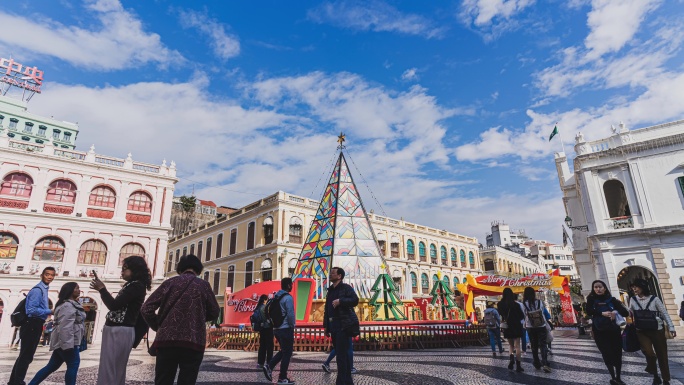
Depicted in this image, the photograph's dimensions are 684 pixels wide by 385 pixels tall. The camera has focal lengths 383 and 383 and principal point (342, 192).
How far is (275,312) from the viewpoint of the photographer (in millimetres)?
6148

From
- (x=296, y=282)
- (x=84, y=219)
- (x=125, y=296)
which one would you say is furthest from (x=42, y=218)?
(x=125, y=296)

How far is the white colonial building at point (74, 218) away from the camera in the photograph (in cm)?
2264

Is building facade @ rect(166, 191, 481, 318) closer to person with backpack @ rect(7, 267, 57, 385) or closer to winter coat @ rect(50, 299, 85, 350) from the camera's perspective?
person with backpack @ rect(7, 267, 57, 385)

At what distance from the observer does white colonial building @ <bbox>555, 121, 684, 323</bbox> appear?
16703 millimetres

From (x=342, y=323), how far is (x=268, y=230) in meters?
26.9

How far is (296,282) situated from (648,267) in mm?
15552

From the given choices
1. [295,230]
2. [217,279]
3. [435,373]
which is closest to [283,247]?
[295,230]

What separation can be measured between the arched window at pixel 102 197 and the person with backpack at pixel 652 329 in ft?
93.3

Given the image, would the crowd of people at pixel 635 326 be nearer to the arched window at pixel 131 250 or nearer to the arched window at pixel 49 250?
the arched window at pixel 131 250

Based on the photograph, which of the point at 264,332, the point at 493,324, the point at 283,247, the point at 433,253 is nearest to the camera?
the point at 264,332

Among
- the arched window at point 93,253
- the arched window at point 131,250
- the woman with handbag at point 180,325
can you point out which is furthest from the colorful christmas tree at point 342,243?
the arched window at point 93,253

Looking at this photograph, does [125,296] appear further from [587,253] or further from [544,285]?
[587,253]

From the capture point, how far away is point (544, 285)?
16609 mm

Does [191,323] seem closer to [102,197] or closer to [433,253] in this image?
[102,197]
